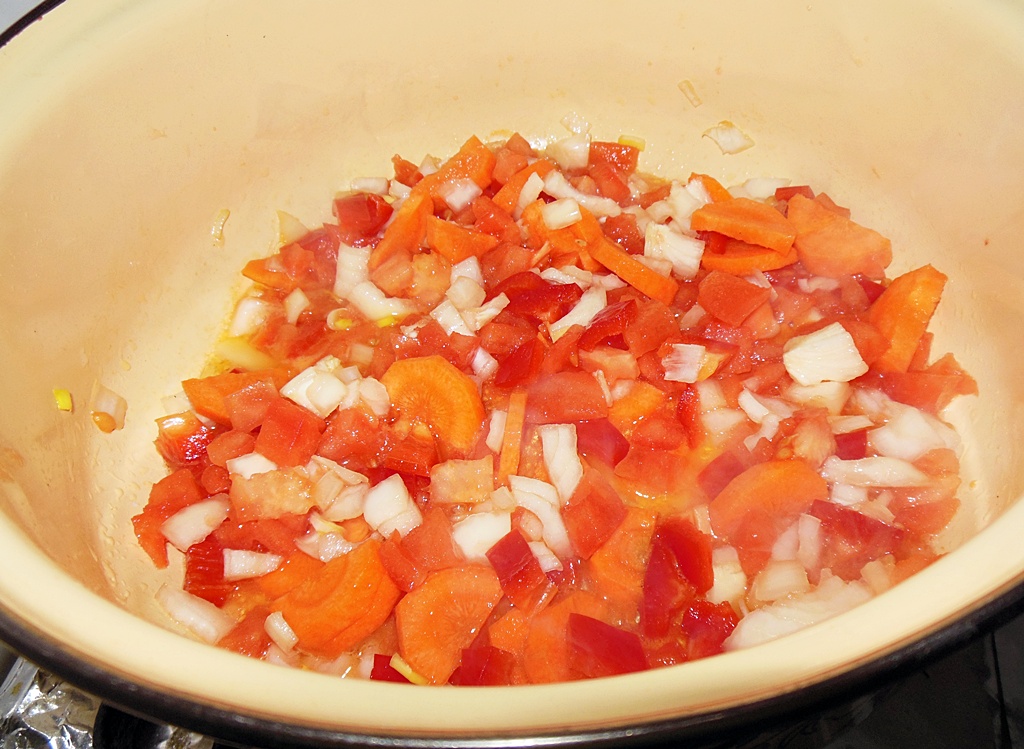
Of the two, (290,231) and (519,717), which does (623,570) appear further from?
(290,231)

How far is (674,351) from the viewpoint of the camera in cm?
178

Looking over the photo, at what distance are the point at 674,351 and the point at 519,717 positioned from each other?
1079mm

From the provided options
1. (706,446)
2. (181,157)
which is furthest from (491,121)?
(706,446)

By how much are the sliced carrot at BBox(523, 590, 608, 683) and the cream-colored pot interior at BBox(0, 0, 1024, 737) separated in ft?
2.43

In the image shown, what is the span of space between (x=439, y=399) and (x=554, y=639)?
0.60 metres

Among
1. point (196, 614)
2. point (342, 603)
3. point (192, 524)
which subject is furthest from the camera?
point (192, 524)

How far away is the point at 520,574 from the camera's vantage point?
4.94 ft

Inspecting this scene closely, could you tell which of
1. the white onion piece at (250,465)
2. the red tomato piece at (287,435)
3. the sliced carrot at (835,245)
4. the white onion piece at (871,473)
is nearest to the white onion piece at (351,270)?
the red tomato piece at (287,435)

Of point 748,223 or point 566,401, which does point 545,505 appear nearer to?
point 566,401

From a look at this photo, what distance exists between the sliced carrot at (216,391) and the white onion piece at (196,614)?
0.44 m

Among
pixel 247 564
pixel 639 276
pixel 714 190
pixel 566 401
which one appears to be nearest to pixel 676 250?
pixel 639 276

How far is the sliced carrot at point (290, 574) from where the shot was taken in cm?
159

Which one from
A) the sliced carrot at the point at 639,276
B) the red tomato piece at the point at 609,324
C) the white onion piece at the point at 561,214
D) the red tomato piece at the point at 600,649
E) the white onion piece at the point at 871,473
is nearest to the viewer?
the red tomato piece at the point at 600,649

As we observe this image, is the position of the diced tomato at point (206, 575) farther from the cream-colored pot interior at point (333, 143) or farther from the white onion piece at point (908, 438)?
the white onion piece at point (908, 438)
